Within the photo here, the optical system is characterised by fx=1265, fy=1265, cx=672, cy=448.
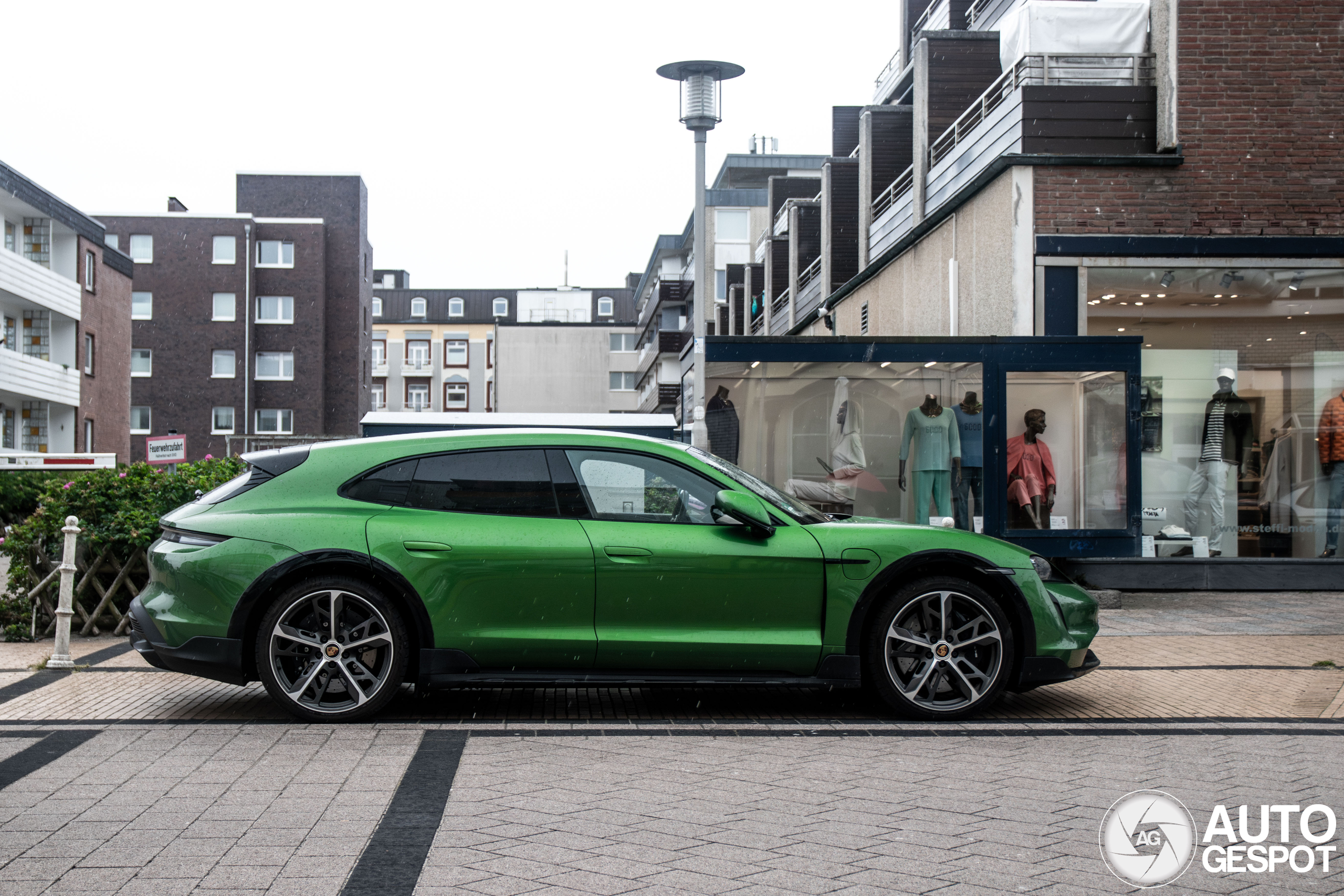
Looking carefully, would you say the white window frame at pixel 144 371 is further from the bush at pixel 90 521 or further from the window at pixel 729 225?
the bush at pixel 90 521

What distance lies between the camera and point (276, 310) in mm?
67125

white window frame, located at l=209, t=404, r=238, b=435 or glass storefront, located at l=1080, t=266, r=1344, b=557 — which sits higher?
A: white window frame, located at l=209, t=404, r=238, b=435

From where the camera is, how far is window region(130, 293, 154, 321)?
65938 mm

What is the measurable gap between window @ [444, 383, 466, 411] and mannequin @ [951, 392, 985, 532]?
9795 centimetres

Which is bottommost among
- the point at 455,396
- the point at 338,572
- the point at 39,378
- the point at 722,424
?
the point at 338,572

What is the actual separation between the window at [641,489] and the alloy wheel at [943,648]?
115cm

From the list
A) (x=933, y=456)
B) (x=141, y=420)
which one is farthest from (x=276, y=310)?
(x=933, y=456)

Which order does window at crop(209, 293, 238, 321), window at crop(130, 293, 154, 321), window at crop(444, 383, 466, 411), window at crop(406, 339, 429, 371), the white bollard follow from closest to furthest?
the white bollard
window at crop(130, 293, 154, 321)
window at crop(209, 293, 238, 321)
window at crop(444, 383, 466, 411)
window at crop(406, 339, 429, 371)

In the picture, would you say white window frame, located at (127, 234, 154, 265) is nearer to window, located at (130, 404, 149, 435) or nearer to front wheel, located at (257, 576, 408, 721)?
window, located at (130, 404, 149, 435)

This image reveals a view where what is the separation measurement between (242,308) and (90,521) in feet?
199

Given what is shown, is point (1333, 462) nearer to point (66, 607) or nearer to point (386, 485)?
point (386, 485)

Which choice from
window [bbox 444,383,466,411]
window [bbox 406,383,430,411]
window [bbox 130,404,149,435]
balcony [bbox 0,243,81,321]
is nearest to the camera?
balcony [bbox 0,243,81,321]

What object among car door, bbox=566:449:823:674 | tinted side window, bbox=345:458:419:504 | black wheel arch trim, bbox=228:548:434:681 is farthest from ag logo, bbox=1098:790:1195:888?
tinted side window, bbox=345:458:419:504

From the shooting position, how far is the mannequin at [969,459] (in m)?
12.6
